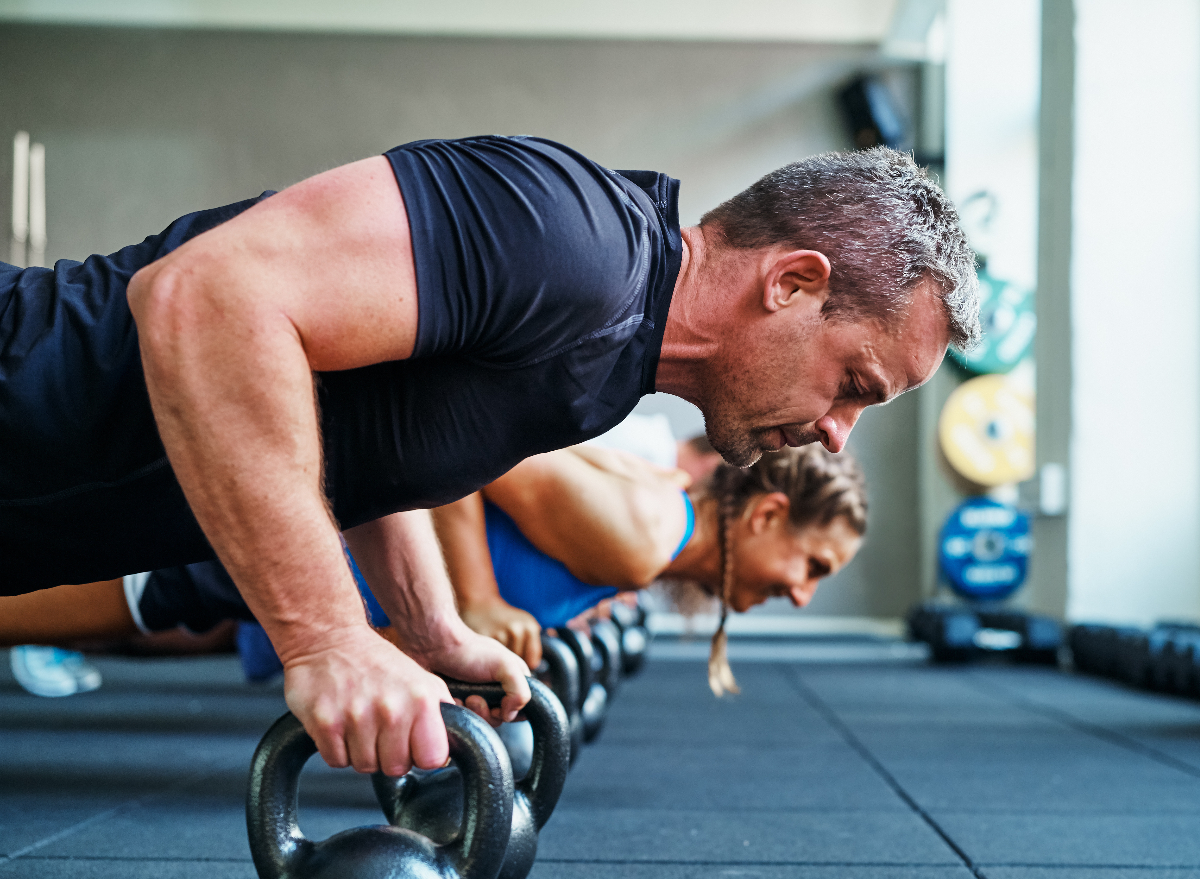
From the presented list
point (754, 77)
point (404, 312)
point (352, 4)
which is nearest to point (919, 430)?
point (754, 77)

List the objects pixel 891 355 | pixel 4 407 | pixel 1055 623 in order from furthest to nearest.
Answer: pixel 1055 623 → pixel 891 355 → pixel 4 407

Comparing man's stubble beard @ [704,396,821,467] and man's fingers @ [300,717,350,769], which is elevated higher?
man's stubble beard @ [704,396,821,467]

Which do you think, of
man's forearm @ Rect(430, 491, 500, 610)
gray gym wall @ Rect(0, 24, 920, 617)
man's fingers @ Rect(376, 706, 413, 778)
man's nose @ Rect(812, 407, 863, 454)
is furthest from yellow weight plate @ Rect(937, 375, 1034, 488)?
man's fingers @ Rect(376, 706, 413, 778)

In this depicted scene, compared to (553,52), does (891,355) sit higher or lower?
lower

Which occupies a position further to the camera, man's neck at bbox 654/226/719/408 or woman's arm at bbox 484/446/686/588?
woman's arm at bbox 484/446/686/588

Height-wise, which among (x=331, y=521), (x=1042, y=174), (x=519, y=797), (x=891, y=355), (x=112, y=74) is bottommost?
(x=519, y=797)

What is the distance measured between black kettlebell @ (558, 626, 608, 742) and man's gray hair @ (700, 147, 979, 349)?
86 cm

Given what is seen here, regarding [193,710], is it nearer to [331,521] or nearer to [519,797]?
[519,797]

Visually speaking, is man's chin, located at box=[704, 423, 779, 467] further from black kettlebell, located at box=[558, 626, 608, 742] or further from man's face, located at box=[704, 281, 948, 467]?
black kettlebell, located at box=[558, 626, 608, 742]

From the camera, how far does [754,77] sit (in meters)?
6.05

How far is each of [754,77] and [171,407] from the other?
5.79 meters

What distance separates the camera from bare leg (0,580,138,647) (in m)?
1.75

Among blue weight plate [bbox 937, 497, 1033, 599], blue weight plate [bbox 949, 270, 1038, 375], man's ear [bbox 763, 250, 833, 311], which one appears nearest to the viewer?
man's ear [bbox 763, 250, 833, 311]

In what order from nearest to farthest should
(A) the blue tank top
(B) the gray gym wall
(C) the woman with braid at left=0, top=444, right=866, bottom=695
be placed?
(C) the woman with braid at left=0, top=444, right=866, bottom=695 < (A) the blue tank top < (B) the gray gym wall
